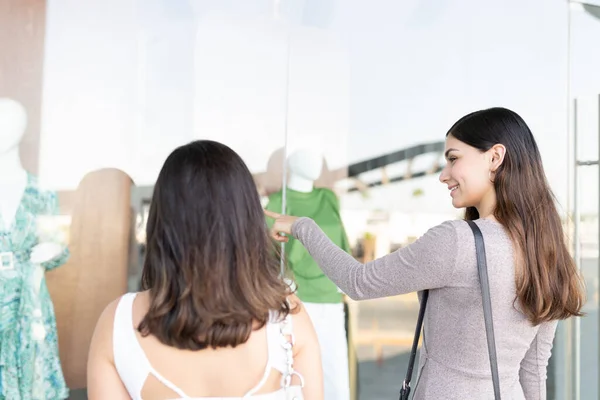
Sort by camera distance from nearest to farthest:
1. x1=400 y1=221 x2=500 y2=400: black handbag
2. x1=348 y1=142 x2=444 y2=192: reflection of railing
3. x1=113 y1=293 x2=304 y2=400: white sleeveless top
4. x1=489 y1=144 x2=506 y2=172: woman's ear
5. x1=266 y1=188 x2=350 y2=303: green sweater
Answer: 1. x1=113 y1=293 x2=304 y2=400: white sleeveless top
2. x1=400 y1=221 x2=500 y2=400: black handbag
3. x1=489 y1=144 x2=506 y2=172: woman's ear
4. x1=266 y1=188 x2=350 y2=303: green sweater
5. x1=348 y1=142 x2=444 y2=192: reflection of railing

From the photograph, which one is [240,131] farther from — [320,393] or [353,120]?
[320,393]

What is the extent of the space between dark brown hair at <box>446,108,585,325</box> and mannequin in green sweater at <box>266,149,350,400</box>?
2.04 meters

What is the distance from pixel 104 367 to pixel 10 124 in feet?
6.89

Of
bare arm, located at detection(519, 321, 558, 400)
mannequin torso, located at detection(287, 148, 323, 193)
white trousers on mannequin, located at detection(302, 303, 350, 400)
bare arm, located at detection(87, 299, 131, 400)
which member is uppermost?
mannequin torso, located at detection(287, 148, 323, 193)

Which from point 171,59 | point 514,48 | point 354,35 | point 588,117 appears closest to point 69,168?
point 171,59

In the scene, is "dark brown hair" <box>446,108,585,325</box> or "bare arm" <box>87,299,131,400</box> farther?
"dark brown hair" <box>446,108,585,325</box>

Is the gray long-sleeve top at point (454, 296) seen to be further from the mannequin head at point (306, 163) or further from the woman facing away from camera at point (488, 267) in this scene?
the mannequin head at point (306, 163)

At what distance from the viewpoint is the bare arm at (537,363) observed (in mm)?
1562

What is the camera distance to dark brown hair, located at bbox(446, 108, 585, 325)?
143 centimetres

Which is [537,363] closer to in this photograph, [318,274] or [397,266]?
[397,266]

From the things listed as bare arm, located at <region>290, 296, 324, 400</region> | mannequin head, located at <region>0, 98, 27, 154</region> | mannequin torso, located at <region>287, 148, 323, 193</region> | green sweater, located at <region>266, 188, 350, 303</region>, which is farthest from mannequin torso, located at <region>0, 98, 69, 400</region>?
bare arm, located at <region>290, 296, 324, 400</region>

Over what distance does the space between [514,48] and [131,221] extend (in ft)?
8.05

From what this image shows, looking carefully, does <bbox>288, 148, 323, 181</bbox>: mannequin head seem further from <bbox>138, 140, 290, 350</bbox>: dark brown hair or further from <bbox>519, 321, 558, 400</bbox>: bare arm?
<bbox>138, 140, 290, 350</bbox>: dark brown hair

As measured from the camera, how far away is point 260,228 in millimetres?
1118
